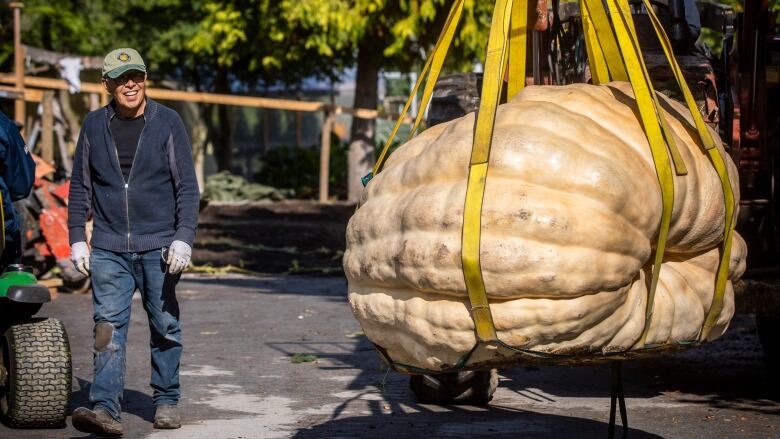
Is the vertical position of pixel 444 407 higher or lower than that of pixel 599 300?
lower

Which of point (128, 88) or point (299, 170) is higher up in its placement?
point (128, 88)

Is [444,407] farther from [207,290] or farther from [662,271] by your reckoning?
[207,290]

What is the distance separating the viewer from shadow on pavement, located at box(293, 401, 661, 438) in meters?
6.68

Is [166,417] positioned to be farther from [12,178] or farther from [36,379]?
[12,178]

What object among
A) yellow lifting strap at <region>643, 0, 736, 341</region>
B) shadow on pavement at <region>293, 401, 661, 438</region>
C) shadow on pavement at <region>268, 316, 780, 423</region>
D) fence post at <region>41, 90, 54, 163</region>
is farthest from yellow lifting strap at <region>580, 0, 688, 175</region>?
fence post at <region>41, 90, 54, 163</region>

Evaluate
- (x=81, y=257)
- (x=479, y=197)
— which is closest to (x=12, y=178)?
(x=81, y=257)

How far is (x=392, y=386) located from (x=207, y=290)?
19.5ft

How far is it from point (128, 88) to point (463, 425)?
2.64m

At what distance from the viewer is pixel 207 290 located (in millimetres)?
13766

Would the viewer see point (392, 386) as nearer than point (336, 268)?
Yes

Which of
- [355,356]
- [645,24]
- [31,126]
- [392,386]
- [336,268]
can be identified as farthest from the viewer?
[31,126]

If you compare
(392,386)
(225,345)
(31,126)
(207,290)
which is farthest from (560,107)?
(31,126)

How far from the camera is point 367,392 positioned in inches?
314

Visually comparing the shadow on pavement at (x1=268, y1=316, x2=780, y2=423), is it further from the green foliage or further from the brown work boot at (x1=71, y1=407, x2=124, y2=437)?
the green foliage
